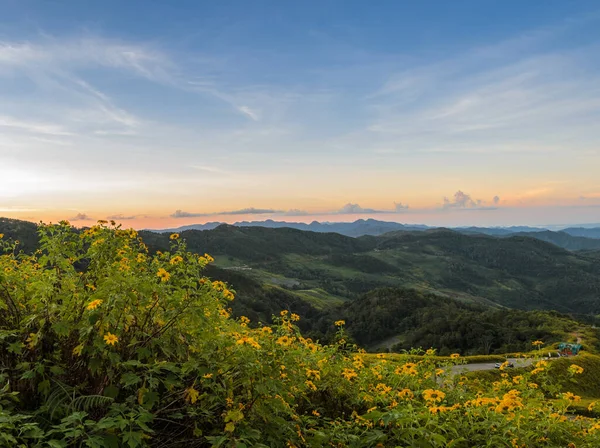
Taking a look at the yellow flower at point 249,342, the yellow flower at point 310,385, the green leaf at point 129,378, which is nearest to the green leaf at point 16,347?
the green leaf at point 129,378

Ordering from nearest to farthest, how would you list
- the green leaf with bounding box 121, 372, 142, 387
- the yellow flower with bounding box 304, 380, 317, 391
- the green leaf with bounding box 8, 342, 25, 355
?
the green leaf with bounding box 121, 372, 142, 387 → the green leaf with bounding box 8, 342, 25, 355 → the yellow flower with bounding box 304, 380, 317, 391

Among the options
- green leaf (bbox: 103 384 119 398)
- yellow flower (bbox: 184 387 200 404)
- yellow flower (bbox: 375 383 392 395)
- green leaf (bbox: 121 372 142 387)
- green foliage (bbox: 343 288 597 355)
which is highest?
green leaf (bbox: 121 372 142 387)

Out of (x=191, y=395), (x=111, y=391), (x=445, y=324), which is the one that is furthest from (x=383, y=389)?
→ (x=445, y=324)

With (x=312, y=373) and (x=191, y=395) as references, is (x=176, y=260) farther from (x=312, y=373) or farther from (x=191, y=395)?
(x=312, y=373)

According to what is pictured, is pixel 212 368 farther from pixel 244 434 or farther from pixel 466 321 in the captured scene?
pixel 466 321

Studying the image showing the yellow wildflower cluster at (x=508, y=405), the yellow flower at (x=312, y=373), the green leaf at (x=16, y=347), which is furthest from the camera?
the yellow flower at (x=312, y=373)

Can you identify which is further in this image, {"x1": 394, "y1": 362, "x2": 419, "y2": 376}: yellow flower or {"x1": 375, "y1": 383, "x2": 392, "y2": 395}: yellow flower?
{"x1": 394, "y1": 362, "x2": 419, "y2": 376}: yellow flower

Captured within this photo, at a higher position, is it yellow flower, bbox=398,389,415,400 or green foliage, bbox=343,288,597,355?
yellow flower, bbox=398,389,415,400

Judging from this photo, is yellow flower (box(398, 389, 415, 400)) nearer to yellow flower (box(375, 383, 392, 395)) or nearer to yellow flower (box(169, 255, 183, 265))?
yellow flower (box(375, 383, 392, 395))

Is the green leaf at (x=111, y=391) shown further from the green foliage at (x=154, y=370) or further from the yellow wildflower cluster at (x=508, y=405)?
the yellow wildflower cluster at (x=508, y=405)

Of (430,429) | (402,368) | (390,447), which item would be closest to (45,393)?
(390,447)

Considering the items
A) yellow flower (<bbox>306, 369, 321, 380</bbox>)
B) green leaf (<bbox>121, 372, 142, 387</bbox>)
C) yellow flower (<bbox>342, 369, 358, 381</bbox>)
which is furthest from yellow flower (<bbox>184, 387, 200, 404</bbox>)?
yellow flower (<bbox>342, 369, 358, 381</bbox>)

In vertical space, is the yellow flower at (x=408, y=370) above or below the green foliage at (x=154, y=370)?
below

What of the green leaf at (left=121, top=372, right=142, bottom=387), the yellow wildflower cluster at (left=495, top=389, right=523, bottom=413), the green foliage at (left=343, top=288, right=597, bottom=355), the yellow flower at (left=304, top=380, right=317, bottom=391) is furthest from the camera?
the green foliage at (left=343, top=288, right=597, bottom=355)
